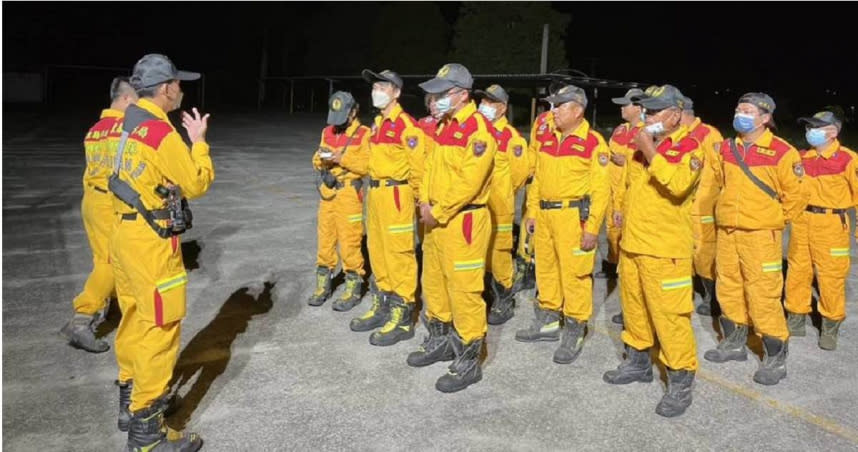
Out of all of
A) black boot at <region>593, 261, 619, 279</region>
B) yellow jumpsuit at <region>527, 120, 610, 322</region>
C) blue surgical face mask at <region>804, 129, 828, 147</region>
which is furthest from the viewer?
black boot at <region>593, 261, 619, 279</region>

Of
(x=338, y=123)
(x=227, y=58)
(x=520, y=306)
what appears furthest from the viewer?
(x=227, y=58)

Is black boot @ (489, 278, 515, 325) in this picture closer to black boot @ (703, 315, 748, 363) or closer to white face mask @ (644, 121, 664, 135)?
black boot @ (703, 315, 748, 363)

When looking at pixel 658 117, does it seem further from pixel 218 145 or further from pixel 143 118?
pixel 218 145

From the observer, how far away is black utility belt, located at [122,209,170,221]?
11.9 feet

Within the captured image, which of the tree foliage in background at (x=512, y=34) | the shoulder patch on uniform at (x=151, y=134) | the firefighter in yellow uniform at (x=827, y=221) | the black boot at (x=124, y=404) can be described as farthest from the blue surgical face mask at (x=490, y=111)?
the tree foliage in background at (x=512, y=34)

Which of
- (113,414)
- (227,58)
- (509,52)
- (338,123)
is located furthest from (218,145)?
(227,58)

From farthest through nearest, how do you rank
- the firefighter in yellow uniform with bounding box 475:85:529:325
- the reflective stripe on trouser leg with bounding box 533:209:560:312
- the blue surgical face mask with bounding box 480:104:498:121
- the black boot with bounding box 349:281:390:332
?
the blue surgical face mask with bounding box 480:104:498:121, the firefighter in yellow uniform with bounding box 475:85:529:325, the black boot with bounding box 349:281:390:332, the reflective stripe on trouser leg with bounding box 533:209:560:312

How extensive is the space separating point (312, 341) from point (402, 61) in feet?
105

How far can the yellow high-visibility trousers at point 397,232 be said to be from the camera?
5.59m

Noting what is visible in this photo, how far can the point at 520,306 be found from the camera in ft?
22.0

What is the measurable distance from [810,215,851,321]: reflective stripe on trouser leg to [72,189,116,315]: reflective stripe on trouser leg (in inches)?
235

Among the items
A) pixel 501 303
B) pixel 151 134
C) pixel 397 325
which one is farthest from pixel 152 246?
pixel 501 303

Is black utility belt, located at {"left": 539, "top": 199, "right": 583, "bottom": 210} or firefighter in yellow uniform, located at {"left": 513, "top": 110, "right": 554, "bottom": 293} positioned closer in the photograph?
black utility belt, located at {"left": 539, "top": 199, "right": 583, "bottom": 210}

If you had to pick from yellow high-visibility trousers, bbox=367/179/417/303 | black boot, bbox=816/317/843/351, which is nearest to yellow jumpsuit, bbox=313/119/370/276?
yellow high-visibility trousers, bbox=367/179/417/303
